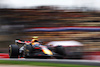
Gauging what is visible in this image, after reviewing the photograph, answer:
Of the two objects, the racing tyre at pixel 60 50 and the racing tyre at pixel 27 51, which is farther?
the racing tyre at pixel 60 50

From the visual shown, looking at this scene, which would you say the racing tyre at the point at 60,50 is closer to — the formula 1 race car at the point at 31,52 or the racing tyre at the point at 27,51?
the formula 1 race car at the point at 31,52

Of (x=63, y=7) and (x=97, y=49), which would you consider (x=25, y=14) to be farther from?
(x=97, y=49)

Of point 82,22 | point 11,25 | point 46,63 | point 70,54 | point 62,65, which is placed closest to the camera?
point 62,65

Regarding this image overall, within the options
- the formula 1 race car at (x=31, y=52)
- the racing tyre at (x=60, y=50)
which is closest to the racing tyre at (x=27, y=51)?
the formula 1 race car at (x=31, y=52)

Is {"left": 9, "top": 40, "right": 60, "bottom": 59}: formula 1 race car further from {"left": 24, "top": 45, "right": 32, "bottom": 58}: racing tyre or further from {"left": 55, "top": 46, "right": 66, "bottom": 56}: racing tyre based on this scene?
{"left": 55, "top": 46, "right": 66, "bottom": 56}: racing tyre

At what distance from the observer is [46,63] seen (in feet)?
19.4

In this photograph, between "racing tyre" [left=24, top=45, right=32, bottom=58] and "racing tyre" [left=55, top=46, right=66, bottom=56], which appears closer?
"racing tyre" [left=24, top=45, right=32, bottom=58]

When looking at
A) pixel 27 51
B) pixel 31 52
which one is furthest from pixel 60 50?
pixel 27 51

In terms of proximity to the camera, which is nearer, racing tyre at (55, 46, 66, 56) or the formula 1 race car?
the formula 1 race car

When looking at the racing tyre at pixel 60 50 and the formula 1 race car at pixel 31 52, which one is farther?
the racing tyre at pixel 60 50

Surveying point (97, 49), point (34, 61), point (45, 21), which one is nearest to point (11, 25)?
point (45, 21)

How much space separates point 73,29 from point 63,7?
1926 mm

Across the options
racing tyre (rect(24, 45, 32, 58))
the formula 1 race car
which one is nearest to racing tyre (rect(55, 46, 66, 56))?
the formula 1 race car

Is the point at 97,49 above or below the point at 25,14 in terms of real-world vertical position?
below
